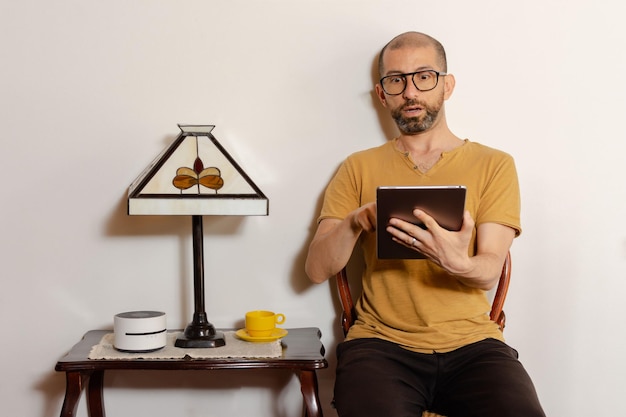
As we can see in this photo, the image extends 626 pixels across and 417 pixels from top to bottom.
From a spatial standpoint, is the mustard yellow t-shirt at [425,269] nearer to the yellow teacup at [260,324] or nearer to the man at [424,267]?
the man at [424,267]

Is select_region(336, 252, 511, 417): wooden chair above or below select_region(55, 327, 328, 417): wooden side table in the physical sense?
above

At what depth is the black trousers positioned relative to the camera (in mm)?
1571

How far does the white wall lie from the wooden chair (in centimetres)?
15

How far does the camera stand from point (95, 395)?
2.13 metres

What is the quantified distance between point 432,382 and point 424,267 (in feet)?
1.00

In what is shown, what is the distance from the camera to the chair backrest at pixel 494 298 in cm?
196

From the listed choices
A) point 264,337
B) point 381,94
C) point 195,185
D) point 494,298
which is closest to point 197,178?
point 195,185

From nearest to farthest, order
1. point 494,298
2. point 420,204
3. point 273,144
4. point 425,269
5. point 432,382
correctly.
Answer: point 420,204
point 432,382
point 425,269
point 494,298
point 273,144

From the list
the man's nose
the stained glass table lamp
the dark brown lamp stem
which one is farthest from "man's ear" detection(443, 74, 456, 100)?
the dark brown lamp stem

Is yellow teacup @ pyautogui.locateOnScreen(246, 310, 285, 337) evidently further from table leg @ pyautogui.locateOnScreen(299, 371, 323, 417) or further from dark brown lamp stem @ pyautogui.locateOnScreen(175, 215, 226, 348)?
table leg @ pyautogui.locateOnScreen(299, 371, 323, 417)

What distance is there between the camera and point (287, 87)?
212 cm

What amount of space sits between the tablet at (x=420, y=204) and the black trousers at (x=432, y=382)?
1.07 feet

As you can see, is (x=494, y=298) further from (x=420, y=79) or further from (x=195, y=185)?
(x=195, y=185)

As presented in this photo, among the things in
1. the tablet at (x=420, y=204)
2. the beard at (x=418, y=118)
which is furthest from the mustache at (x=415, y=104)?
the tablet at (x=420, y=204)
